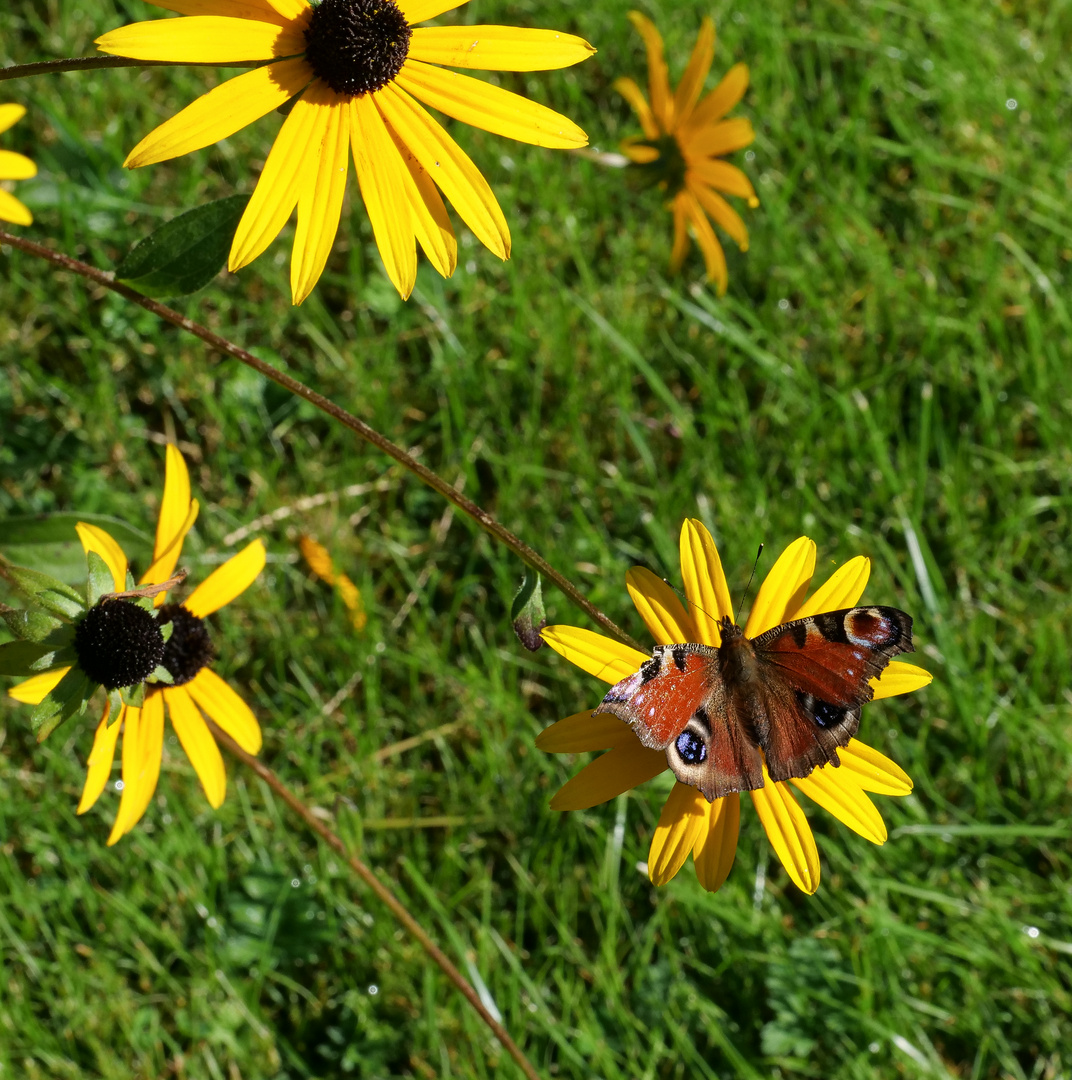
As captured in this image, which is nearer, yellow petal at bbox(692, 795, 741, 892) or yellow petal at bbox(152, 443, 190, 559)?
yellow petal at bbox(692, 795, 741, 892)

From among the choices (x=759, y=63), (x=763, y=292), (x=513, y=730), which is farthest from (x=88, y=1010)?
(x=759, y=63)

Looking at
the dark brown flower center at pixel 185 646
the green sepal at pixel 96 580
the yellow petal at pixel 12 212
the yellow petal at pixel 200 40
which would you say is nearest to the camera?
the yellow petal at pixel 12 212

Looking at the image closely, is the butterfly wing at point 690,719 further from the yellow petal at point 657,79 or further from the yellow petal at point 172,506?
the yellow petal at point 657,79

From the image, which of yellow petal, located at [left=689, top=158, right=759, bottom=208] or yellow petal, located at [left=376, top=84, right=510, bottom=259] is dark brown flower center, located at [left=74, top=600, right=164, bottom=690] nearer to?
yellow petal, located at [left=376, top=84, right=510, bottom=259]

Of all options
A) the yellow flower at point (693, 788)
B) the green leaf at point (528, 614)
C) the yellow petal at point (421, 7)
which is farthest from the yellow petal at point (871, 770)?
the yellow petal at point (421, 7)

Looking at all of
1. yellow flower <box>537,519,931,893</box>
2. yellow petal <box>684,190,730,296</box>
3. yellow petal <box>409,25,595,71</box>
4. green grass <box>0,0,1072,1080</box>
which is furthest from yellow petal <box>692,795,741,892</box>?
yellow petal <box>684,190,730,296</box>
